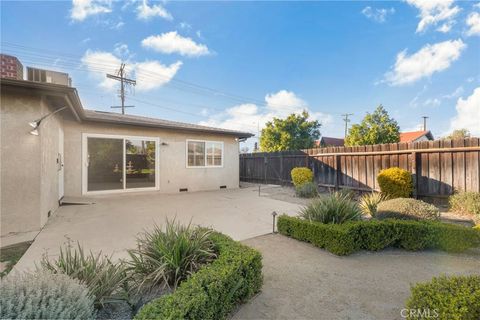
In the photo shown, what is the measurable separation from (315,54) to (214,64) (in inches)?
216

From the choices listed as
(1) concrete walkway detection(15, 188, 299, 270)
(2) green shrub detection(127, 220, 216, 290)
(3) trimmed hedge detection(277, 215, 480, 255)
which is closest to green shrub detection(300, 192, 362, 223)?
(3) trimmed hedge detection(277, 215, 480, 255)

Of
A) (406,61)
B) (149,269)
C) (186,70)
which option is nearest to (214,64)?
(186,70)

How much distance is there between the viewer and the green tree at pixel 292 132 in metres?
21.2

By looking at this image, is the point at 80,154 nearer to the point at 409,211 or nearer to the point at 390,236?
the point at 390,236

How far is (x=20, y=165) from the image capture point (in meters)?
4.55

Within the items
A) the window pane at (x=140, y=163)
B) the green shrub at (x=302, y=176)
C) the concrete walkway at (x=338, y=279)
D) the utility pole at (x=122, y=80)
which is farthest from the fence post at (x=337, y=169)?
the utility pole at (x=122, y=80)

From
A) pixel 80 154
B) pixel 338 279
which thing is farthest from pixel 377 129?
pixel 80 154

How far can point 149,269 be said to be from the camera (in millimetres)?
2514

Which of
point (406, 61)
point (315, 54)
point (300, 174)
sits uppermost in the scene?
point (315, 54)

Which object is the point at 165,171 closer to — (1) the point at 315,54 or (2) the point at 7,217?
(2) the point at 7,217

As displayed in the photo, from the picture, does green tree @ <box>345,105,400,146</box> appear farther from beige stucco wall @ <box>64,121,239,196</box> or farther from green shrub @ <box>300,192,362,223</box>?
green shrub @ <box>300,192,362,223</box>

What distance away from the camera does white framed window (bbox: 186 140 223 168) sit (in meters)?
10.4

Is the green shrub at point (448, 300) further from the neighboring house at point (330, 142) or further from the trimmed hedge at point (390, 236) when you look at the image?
the neighboring house at point (330, 142)

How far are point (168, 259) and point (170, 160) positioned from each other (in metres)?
7.70
